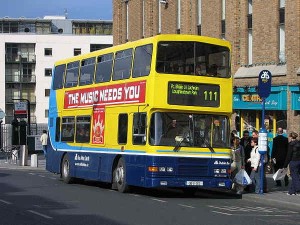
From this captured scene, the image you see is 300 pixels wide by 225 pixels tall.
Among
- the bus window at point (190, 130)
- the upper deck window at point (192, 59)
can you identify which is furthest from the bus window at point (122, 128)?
the upper deck window at point (192, 59)

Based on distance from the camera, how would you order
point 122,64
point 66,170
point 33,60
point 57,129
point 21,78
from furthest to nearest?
point 33,60
point 21,78
point 57,129
point 66,170
point 122,64

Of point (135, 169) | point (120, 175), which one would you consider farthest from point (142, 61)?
point (120, 175)

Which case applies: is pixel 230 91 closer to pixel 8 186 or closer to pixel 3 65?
pixel 8 186

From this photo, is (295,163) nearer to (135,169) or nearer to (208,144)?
(208,144)

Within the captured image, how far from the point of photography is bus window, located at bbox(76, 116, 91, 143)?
23288 millimetres

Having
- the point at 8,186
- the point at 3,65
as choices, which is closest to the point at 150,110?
the point at 8,186

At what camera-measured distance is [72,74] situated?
2494 cm

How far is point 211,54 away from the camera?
20.0m

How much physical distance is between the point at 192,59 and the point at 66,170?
25.7 ft

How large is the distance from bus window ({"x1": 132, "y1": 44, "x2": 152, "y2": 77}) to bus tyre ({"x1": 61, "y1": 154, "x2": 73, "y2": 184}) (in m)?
6.19

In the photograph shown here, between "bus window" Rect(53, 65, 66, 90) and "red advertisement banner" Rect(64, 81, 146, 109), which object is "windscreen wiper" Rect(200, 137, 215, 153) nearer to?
"red advertisement banner" Rect(64, 81, 146, 109)

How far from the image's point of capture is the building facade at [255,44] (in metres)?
28.3

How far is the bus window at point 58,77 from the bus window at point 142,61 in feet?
20.6

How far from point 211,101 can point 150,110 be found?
5.90 feet
